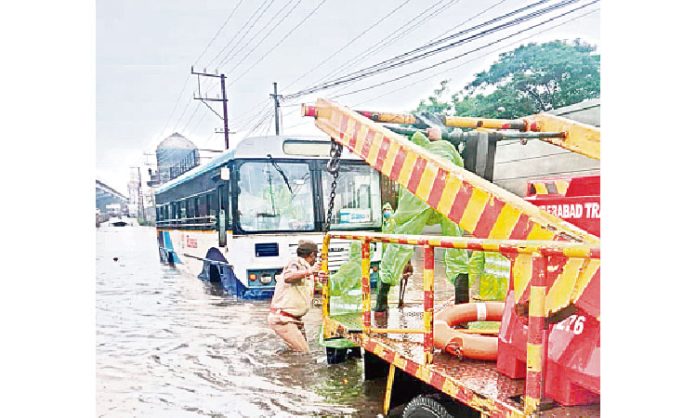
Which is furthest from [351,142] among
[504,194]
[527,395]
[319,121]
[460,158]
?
[527,395]

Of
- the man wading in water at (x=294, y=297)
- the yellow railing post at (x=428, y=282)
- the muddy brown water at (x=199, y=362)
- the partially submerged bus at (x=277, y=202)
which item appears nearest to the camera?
the yellow railing post at (x=428, y=282)

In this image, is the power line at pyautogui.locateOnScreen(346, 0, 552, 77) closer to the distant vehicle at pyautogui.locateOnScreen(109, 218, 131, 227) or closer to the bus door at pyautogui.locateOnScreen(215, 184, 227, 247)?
the distant vehicle at pyautogui.locateOnScreen(109, 218, 131, 227)

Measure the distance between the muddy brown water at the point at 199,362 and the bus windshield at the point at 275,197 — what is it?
2.61 ft

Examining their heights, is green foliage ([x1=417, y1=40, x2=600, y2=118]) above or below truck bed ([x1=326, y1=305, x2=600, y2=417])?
above

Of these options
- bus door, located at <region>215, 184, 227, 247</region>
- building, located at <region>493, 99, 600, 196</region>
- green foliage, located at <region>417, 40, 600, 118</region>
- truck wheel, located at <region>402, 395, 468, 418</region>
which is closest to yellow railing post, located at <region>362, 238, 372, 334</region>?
truck wheel, located at <region>402, 395, 468, 418</region>

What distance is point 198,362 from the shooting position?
3.96 metres

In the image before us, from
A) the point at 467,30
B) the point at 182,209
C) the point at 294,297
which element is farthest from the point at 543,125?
the point at 182,209

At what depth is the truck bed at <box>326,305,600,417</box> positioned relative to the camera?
1.59 m

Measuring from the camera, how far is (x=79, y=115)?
1.99m

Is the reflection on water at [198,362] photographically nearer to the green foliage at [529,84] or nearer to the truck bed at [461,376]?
the truck bed at [461,376]

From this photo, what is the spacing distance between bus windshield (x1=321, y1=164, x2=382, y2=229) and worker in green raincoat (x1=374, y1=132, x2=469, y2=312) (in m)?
2.09

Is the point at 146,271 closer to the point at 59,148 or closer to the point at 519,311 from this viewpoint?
the point at 59,148

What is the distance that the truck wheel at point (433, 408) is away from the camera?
1.91 m

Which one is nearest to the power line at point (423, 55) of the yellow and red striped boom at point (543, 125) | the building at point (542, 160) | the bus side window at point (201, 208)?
the yellow and red striped boom at point (543, 125)
